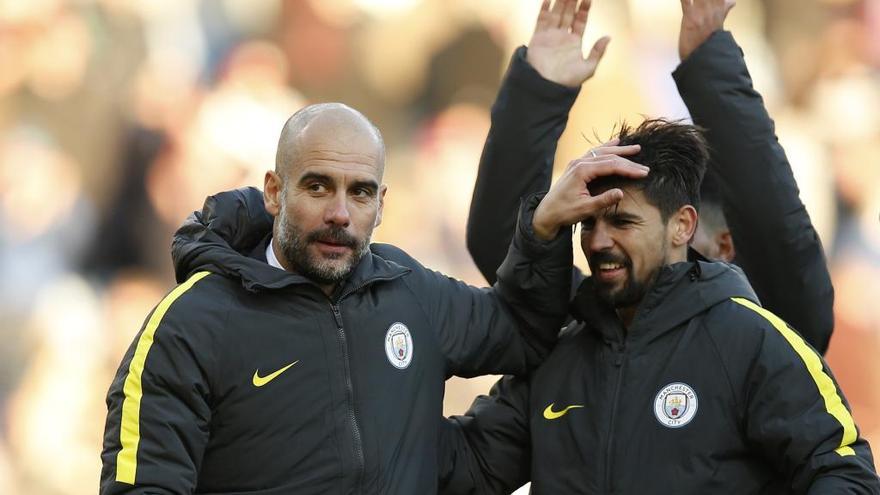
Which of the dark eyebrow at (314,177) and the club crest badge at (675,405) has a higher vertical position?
the dark eyebrow at (314,177)

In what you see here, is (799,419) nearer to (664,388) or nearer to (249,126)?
(664,388)

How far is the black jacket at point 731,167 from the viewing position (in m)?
2.85

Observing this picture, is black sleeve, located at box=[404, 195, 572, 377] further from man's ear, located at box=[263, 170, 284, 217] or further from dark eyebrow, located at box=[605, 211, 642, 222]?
man's ear, located at box=[263, 170, 284, 217]

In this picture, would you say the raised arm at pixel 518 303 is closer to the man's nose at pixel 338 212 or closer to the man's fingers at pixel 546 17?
the man's nose at pixel 338 212

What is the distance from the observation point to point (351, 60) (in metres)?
5.90

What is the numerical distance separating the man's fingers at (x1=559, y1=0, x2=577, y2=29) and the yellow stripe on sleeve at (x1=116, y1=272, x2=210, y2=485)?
3.55 ft

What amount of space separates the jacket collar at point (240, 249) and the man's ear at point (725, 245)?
2.92ft

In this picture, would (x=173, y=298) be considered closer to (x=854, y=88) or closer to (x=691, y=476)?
(x=691, y=476)

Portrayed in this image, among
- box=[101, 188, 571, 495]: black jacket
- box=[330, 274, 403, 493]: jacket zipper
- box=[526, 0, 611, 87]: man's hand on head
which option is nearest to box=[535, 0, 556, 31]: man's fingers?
box=[526, 0, 611, 87]: man's hand on head

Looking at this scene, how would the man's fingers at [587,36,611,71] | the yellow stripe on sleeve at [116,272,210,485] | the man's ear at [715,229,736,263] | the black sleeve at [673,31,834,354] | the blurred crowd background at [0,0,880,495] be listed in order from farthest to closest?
the blurred crowd background at [0,0,880,495] < the man's ear at [715,229,736,263] < the man's fingers at [587,36,611,71] < the black sleeve at [673,31,834,354] < the yellow stripe on sleeve at [116,272,210,485]

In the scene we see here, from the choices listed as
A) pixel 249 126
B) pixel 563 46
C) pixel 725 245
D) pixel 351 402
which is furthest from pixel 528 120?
pixel 249 126

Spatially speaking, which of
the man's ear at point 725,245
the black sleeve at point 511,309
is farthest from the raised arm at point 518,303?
the man's ear at point 725,245

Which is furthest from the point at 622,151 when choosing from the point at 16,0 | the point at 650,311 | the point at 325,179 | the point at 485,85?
the point at 16,0

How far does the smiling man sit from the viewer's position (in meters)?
2.38
